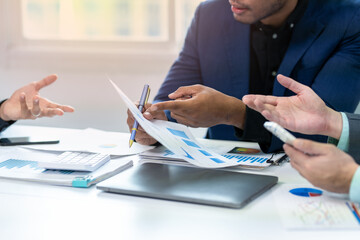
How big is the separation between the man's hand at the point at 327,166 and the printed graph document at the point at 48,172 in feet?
1.51

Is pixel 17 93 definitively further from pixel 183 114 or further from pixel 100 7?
pixel 100 7

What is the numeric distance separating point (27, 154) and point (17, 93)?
1.37 ft

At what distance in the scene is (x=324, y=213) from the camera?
90 cm

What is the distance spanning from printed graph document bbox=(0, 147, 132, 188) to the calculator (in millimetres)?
11

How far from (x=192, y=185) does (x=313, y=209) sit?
0.85 feet

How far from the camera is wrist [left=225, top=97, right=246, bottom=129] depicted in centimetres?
152

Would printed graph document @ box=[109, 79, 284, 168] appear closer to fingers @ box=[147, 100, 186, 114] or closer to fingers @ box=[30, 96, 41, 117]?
fingers @ box=[147, 100, 186, 114]

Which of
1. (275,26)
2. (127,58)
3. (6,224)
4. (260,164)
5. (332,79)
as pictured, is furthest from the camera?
(127,58)

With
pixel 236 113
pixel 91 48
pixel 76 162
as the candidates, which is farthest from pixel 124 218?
pixel 91 48

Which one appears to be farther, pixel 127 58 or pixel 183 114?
pixel 127 58

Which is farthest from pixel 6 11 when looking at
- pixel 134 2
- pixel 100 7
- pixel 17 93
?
pixel 17 93

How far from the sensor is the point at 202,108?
1443mm

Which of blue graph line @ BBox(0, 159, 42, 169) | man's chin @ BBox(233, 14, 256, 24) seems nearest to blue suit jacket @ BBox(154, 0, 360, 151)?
man's chin @ BBox(233, 14, 256, 24)

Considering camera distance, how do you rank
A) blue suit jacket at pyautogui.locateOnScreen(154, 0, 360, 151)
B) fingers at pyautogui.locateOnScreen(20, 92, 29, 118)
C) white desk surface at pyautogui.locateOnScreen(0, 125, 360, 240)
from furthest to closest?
blue suit jacket at pyautogui.locateOnScreen(154, 0, 360, 151) → fingers at pyautogui.locateOnScreen(20, 92, 29, 118) → white desk surface at pyautogui.locateOnScreen(0, 125, 360, 240)
